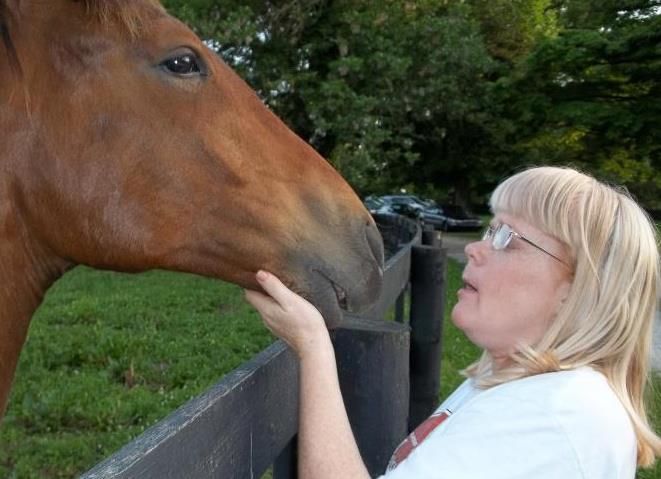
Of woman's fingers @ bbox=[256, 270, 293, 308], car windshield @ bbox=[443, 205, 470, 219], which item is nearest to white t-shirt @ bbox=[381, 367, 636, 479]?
woman's fingers @ bbox=[256, 270, 293, 308]

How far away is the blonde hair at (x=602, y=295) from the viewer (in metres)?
1.50

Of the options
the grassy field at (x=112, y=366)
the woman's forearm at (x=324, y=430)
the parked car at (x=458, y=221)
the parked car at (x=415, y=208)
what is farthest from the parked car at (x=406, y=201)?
the woman's forearm at (x=324, y=430)

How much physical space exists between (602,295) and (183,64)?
1.25 meters

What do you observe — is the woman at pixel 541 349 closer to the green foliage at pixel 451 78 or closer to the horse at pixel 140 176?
the horse at pixel 140 176

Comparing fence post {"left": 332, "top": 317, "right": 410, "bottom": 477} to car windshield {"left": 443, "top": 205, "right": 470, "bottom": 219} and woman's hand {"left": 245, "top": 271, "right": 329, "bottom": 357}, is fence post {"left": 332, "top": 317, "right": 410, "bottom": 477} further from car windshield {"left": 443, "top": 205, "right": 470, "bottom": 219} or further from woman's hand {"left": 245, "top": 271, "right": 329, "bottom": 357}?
car windshield {"left": 443, "top": 205, "right": 470, "bottom": 219}

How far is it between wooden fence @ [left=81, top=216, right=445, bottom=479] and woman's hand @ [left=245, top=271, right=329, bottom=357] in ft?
0.30

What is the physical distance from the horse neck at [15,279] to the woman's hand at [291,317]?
2.26ft

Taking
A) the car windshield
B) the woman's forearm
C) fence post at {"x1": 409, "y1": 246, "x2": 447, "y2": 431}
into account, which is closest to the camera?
the woman's forearm

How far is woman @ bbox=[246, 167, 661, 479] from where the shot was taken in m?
1.31

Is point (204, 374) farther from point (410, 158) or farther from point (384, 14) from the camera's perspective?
point (384, 14)

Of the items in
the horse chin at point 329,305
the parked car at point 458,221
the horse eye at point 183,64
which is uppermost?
the horse eye at point 183,64

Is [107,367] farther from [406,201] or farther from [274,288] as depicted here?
[406,201]

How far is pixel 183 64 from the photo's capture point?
2.07 metres

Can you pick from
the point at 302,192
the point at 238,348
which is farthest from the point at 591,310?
the point at 238,348
